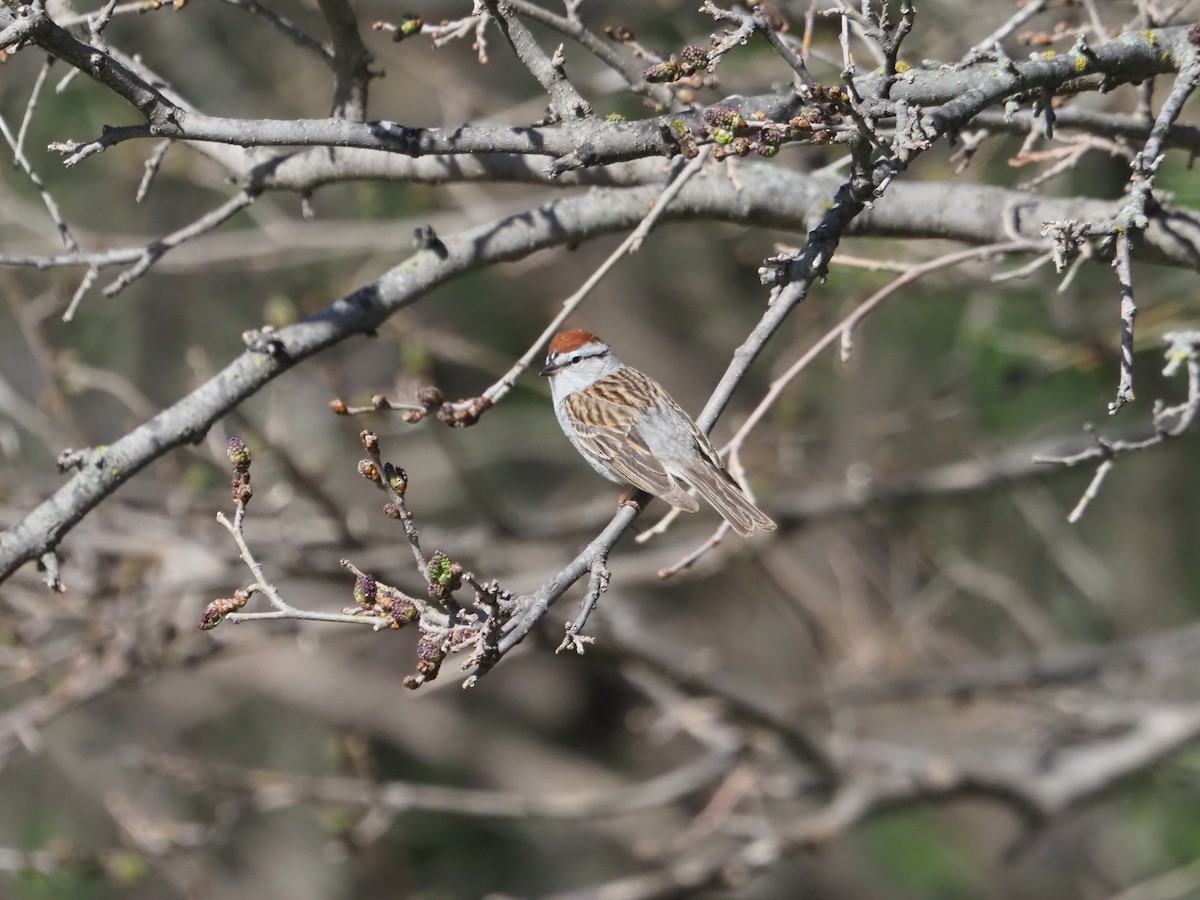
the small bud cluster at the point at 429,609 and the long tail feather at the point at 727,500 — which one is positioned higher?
the long tail feather at the point at 727,500

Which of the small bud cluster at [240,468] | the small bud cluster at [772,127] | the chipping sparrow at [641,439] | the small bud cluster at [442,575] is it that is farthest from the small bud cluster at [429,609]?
the chipping sparrow at [641,439]

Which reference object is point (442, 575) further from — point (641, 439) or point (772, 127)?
point (641, 439)

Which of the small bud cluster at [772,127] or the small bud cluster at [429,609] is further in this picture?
the small bud cluster at [772,127]

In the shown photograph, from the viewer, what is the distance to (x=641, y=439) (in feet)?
12.1

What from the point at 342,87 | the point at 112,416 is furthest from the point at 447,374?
the point at 342,87

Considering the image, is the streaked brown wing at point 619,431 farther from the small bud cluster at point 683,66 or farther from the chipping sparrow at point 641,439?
the small bud cluster at point 683,66

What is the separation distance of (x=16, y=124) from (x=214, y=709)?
4.54 m

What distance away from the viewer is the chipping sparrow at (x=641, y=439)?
11.0 feet

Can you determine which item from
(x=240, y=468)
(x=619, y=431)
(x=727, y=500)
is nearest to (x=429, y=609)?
(x=240, y=468)

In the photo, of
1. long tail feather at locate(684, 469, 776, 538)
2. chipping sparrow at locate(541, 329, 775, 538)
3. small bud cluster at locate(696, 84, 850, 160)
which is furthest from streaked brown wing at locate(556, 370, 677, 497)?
small bud cluster at locate(696, 84, 850, 160)

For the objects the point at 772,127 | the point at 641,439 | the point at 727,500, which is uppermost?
the point at 641,439

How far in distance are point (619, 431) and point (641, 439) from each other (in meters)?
0.08

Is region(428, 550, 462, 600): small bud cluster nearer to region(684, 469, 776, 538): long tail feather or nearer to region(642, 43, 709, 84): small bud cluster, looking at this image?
region(642, 43, 709, 84): small bud cluster

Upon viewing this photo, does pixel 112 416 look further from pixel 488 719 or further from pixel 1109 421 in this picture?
pixel 1109 421
